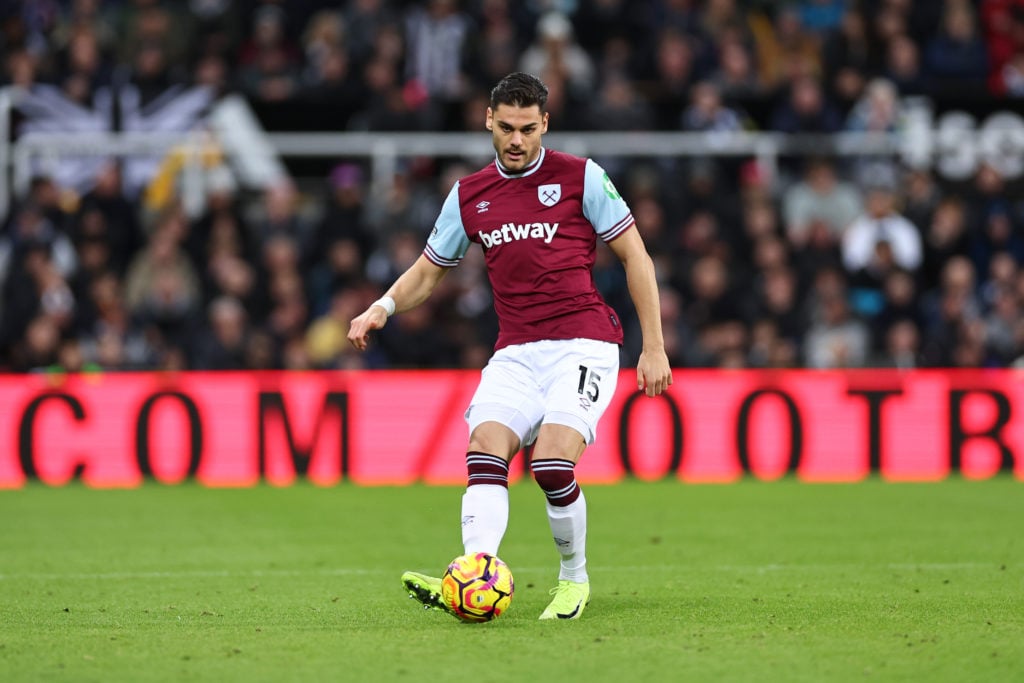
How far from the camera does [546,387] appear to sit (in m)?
7.39

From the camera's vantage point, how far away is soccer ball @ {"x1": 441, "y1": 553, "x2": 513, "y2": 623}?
6.84m

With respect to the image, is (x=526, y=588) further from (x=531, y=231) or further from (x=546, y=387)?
(x=531, y=231)

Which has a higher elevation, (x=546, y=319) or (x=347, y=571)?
(x=546, y=319)

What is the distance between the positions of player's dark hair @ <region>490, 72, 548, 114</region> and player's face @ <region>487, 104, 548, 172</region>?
21mm

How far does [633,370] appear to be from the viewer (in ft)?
51.8

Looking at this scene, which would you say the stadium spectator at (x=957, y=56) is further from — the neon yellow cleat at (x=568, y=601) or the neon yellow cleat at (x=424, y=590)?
the neon yellow cleat at (x=424, y=590)

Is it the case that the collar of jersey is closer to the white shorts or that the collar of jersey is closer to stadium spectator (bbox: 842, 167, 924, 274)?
the white shorts

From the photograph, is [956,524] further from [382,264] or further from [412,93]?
[412,93]

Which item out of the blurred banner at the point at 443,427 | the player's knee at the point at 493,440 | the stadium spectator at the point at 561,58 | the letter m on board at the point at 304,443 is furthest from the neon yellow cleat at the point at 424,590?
the stadium spectator at the point at 561,58

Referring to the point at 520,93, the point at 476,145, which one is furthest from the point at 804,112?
the point at 520,93

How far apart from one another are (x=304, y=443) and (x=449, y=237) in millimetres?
7780

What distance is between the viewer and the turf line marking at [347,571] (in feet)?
29.3

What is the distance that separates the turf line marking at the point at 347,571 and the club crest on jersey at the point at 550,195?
8.25ft

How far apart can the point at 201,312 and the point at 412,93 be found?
3373mm
